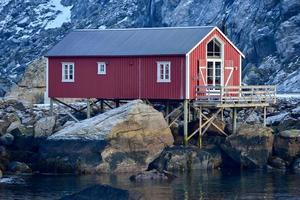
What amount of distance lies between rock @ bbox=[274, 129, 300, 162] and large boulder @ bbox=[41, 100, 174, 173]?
6.55 m

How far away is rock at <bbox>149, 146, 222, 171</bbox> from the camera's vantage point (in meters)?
59.8

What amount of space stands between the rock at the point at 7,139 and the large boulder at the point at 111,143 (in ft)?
17.1

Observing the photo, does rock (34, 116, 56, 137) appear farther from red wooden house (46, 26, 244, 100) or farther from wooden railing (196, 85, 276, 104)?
wooden railing (196, 85, 276, 104)

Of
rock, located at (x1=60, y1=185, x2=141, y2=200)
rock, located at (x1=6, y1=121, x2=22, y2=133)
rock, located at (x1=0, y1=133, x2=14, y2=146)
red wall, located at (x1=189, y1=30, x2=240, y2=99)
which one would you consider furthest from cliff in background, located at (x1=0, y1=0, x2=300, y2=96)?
rock, located at (x1=60, y1=185, x2=141, y2=200)

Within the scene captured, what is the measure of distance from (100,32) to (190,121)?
8361 millimetres

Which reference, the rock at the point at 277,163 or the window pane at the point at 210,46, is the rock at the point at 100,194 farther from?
the window pane at the point at 210,46

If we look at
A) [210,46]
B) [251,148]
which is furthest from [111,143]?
[210,46]

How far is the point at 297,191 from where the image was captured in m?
52.6

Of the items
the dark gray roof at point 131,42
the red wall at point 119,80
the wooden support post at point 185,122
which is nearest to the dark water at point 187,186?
the wooden support post at point 185,122

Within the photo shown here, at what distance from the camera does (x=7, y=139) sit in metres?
64.9

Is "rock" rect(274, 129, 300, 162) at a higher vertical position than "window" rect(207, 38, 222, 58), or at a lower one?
lower

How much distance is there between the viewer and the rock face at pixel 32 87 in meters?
85.2

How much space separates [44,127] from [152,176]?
1078 centimetres

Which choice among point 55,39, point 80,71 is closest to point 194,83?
point 80,71
